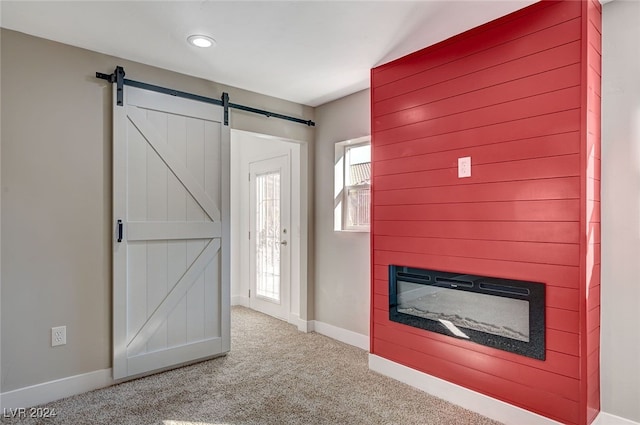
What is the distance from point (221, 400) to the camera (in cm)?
263

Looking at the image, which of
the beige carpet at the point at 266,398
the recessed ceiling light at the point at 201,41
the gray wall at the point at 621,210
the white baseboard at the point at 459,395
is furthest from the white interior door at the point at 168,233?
the gray wall at the point at 621,210

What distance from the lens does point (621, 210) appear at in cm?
217

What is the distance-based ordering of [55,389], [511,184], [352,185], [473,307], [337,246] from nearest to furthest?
[511,184]
[473,307]
[55,389]
[352,185]
[337,246]

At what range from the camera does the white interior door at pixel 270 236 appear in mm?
4801

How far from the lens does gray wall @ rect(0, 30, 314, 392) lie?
2535 millimetres

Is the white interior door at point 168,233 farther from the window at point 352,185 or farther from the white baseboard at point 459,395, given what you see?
the white baseboard at point 459,395

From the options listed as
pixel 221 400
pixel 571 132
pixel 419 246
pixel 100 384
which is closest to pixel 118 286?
pixel 100 384

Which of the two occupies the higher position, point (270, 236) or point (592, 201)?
point (592, 201)

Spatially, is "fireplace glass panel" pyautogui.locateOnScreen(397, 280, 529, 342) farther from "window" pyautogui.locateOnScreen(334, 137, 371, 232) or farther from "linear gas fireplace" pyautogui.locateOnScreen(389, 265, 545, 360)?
"window" pyautogui.locateOnScreen(334, 137, 371, 232)

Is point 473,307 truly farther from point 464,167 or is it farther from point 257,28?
point 257,28

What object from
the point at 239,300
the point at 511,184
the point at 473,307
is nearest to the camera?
the point at 511,184

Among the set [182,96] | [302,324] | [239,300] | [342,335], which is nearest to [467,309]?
[342,335]

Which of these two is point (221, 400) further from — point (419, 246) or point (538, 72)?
point (538, 72)

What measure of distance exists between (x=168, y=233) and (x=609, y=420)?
3248 mm
